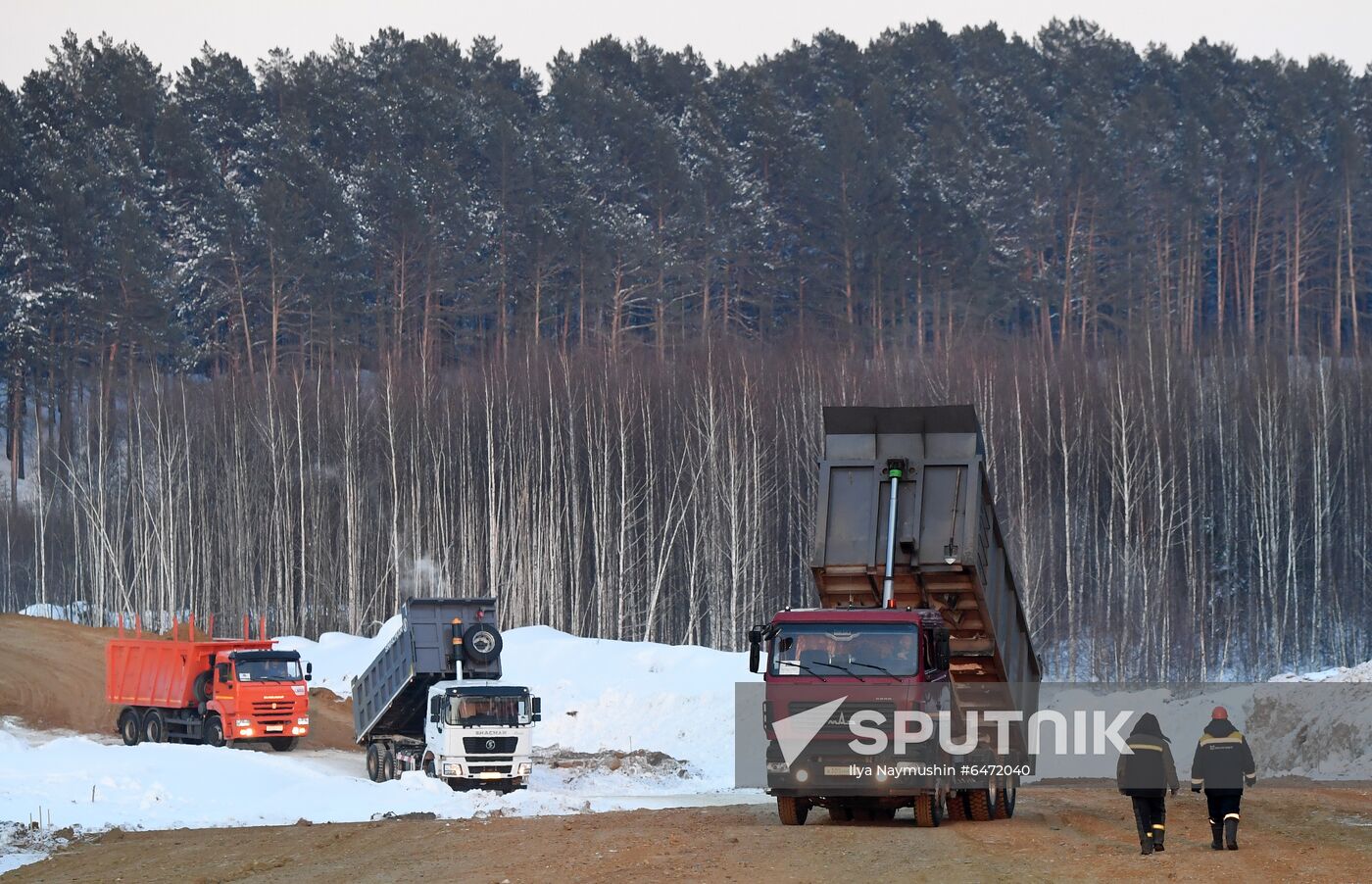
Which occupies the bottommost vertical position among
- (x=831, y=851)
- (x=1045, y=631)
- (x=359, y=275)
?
(x=1045, y=631)

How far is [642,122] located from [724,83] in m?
14.0

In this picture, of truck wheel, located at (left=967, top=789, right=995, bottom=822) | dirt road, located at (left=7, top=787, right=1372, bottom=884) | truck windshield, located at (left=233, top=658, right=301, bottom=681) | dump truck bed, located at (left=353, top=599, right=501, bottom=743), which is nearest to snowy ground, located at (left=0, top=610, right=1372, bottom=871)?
dump truck bed, located at (left=353, top=599, right=501, bottom=743)

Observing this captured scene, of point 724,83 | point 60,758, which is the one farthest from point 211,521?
point 724,83

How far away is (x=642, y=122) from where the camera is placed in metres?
90.8

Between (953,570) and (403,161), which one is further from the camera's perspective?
(403,161)

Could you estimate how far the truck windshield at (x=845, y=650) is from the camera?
19328mm

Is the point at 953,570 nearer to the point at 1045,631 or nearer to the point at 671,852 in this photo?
the point at 671,852

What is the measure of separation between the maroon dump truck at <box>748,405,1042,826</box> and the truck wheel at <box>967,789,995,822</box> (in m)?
0.02

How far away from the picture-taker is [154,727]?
3650 cm

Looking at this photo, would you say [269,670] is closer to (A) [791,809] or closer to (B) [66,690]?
(B) [66,690]

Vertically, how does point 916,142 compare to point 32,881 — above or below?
above

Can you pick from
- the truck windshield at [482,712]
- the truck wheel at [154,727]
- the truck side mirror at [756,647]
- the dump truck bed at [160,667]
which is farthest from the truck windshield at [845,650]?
the truck wheel at [154,727]

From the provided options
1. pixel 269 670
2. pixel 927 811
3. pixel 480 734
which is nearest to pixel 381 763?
pixel 480 734

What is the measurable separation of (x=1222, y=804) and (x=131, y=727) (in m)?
25.9
